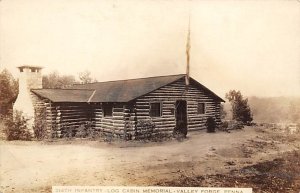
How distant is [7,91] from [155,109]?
2.12 meters

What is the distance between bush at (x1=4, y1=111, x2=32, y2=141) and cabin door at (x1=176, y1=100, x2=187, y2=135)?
2191 millimetres

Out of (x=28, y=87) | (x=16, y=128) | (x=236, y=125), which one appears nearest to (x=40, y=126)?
(x=16, y=128)

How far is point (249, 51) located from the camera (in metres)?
4.82

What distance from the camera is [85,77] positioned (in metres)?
5.06

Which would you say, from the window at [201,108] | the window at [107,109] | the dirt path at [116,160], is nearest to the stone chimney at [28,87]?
the dirt path at [116,160]

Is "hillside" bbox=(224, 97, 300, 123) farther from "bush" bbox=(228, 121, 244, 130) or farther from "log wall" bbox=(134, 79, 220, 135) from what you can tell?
"log wall" bbox=(134, 79, 220, 135)

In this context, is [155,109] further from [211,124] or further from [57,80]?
[57,80]

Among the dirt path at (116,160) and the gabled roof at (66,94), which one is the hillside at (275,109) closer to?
the dirt path at (116,160)

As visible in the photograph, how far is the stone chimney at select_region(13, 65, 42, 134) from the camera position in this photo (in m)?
4.90

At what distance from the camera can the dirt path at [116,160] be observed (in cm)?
473

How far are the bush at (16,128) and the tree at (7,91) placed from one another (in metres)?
0.12

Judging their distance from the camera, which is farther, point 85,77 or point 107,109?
point 107,109

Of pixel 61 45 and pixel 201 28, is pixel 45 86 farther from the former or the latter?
pixel 201 28

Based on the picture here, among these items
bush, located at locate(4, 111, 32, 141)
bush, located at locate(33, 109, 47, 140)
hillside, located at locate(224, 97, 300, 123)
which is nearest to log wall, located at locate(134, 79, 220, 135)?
hillside, located at locate(224, 97, 300, 123)
